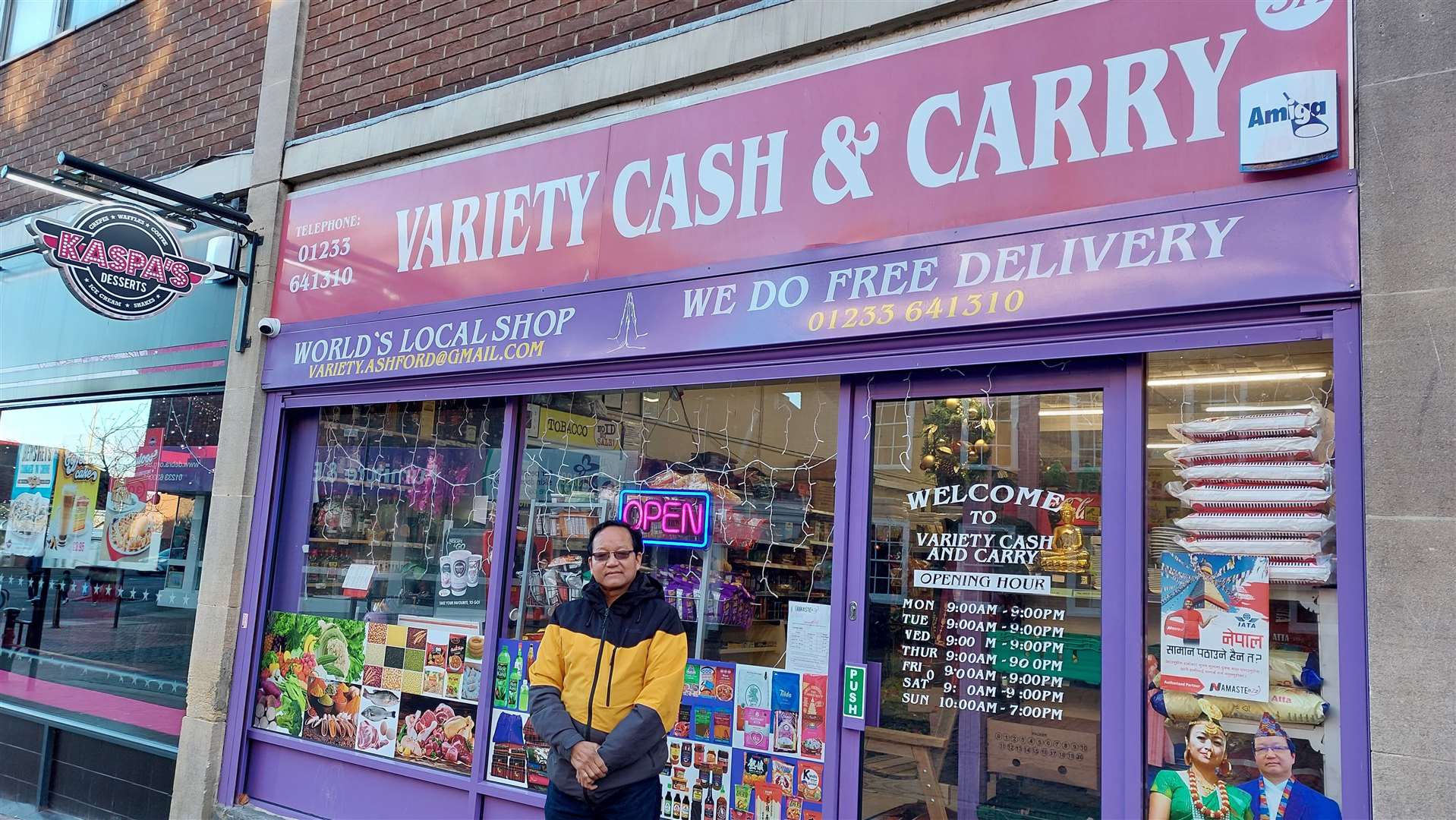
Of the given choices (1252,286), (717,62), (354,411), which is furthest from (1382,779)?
(354,411)

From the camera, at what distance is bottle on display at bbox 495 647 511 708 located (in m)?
5.52

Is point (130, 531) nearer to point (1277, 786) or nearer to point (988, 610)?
point (988, 610)

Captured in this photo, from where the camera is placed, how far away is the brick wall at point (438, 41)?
18.4 feet

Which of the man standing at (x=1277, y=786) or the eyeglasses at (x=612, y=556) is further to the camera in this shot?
the eyeglasses at (x=612, y=556)

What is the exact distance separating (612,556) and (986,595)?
157 cm

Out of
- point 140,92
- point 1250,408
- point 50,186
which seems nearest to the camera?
point 1250,408

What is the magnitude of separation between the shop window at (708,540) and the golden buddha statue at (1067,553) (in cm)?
100

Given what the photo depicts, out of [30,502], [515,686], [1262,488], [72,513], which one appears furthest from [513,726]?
[30,502]

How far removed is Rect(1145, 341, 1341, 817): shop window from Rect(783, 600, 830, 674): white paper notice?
4.56 ft

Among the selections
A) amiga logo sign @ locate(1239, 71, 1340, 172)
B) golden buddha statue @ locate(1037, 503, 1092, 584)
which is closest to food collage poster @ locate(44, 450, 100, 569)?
golden buddha statue @ locate(1037, 503, 1092, 584)

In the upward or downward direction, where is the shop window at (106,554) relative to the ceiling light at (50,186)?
downward

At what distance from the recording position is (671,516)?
521cm

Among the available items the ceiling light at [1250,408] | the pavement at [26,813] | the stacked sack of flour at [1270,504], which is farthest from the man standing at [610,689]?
the pavement at [26,813]

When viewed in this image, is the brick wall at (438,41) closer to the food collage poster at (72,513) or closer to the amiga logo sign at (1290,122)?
the amiga logo sign at (1290,122)
